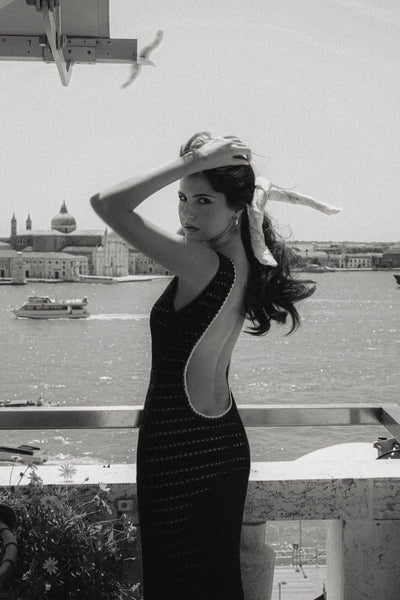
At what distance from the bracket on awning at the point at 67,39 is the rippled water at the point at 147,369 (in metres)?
24.0

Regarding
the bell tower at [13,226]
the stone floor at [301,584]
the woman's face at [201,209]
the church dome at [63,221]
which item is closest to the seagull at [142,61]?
the woman's face at [201,209]

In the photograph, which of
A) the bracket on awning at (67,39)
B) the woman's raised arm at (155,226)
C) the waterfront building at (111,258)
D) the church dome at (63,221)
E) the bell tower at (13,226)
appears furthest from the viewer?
the bell tower at (13,226)

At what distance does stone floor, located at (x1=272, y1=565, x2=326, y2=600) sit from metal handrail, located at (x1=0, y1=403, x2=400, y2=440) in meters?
0.79

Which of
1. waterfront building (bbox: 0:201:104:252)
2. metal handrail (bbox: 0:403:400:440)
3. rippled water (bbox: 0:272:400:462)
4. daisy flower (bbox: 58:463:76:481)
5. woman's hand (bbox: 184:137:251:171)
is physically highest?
waterfront building (bbox: 0:201:104:252)

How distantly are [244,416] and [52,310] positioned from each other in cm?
7992

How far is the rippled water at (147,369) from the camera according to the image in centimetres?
3347

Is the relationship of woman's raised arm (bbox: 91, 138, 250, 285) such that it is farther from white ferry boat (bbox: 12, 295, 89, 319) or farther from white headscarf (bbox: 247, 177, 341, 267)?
white ferry boat (bbox: 12, 295, 89, 319)

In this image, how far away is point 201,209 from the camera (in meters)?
1.89

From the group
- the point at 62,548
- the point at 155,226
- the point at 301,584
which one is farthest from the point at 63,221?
the point at 155,226

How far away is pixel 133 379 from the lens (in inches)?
1981

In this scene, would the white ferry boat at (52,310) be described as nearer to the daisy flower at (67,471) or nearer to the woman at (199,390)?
the daisy flower at (67,471)

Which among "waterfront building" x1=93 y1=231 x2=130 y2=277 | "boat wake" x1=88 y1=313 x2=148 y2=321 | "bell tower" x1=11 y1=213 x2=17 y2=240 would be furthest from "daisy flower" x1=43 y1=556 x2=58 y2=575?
"bell tower" x1=11 y1=213 x2=17 y2=240

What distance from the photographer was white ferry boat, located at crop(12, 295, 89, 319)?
262 feet

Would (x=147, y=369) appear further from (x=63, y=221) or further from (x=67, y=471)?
(x=63, y=221)
